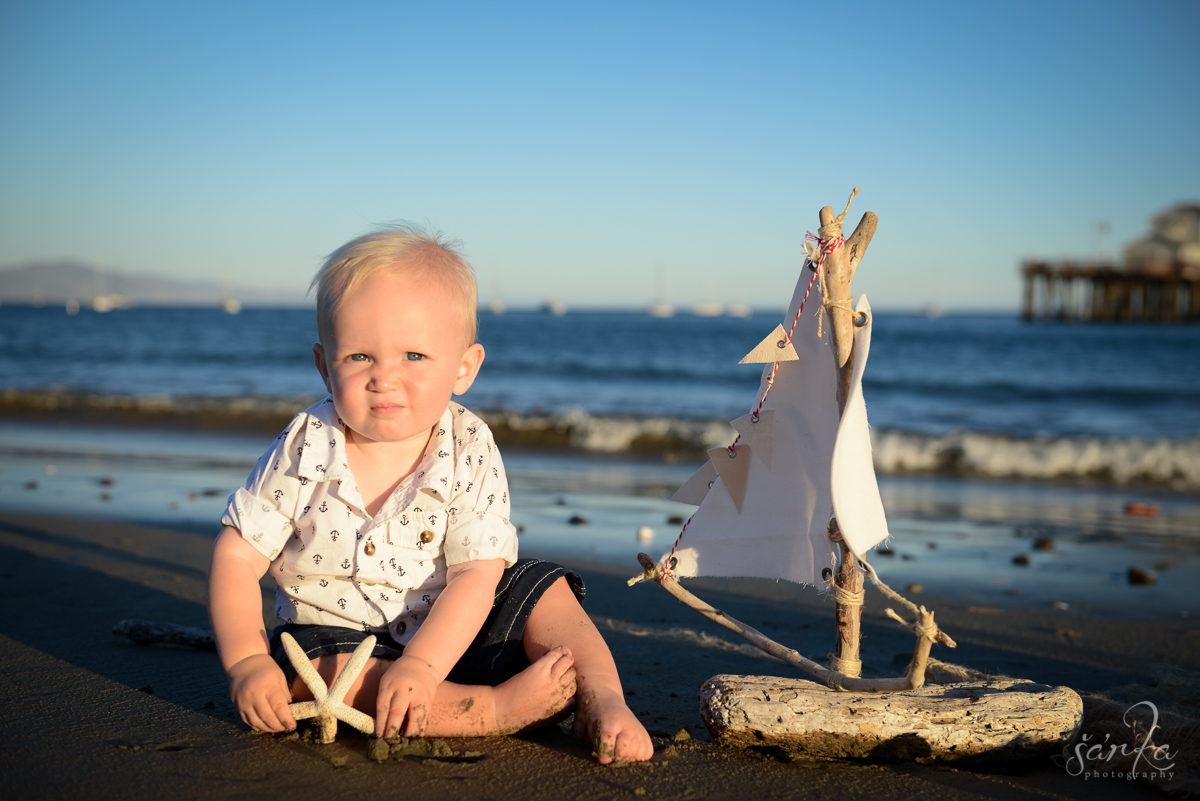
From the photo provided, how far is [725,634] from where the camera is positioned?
3.29 meters

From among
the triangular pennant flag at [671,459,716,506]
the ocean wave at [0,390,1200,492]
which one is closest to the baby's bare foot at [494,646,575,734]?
the triangular pennant flag at [671,459,716,506]

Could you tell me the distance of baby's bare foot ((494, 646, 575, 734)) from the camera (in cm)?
200

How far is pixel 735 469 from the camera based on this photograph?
221 cm

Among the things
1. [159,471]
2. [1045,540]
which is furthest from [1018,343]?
[159,471]

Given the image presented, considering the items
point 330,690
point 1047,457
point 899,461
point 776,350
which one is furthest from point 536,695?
point 1047,457

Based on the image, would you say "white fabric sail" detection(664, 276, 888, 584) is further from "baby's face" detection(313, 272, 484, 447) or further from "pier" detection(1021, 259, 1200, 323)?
"pier" detection(1021, 259, 1200, 323)

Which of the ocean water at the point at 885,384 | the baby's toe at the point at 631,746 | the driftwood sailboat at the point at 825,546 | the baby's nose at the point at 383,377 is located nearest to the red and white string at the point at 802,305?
the driftwood sailboat at the point at 825,546

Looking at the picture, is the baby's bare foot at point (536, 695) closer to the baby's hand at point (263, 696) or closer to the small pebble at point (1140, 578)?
the baby's hand at point (263, 696)

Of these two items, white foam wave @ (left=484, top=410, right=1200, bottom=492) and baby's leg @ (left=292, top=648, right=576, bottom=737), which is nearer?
baby's leg @ (left=292, top=648, right=576, bottom=737)

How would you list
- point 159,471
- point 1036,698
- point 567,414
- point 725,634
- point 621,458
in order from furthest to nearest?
point 567,414, point 621,458, point 159,471, point 725,634, point 1036,698

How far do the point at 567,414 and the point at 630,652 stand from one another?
8.48 meters

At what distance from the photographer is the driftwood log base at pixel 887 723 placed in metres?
1.92

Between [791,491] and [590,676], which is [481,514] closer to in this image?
[590,676]

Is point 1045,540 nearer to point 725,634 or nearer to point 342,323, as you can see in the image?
point 725,634
